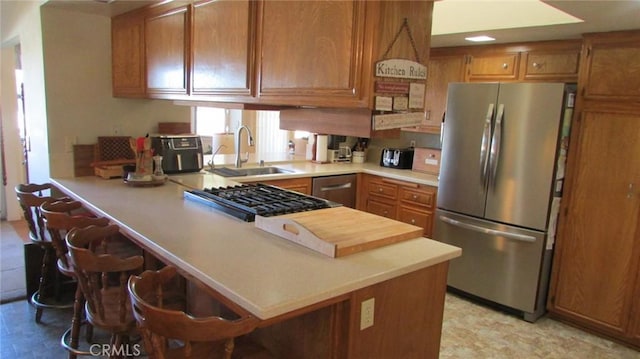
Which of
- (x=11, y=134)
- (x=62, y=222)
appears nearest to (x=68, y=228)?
(x=62, y=222)

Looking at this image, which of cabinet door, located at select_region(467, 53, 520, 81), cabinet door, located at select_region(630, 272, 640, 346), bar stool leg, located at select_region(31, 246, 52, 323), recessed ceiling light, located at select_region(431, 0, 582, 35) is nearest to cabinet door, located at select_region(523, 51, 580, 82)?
cabinet door, located at select_region(467, 53, 520, 81)

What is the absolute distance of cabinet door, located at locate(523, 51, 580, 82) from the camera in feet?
11.2

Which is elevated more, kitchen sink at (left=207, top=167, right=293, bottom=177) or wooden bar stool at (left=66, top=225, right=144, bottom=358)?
kitchen sink at (left=207, top=167, right=293, bottom=177)

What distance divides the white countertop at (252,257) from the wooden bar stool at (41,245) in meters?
0.44

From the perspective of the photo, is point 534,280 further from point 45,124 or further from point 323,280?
point 45,124

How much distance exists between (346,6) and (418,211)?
8.64ft

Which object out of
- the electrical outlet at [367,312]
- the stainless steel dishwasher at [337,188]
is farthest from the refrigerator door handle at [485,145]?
the electrical outlet at [367,312]

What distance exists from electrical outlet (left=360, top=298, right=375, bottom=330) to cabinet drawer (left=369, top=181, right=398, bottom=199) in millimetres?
2728

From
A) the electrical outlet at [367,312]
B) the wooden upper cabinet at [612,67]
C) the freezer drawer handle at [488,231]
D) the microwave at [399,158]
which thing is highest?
the wooden upper cabinet at [612,67]

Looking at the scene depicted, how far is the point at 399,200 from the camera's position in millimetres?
4273

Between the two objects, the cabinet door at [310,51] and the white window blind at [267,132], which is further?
the white window blind at [267,132]

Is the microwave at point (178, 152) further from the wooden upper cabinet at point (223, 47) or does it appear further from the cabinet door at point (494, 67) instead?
the cabinet door at point (494, 67)

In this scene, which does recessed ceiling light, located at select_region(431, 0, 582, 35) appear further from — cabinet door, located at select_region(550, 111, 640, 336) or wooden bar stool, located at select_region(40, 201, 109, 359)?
wooden bar stool, located at select_region(40, 201, 109, 359)

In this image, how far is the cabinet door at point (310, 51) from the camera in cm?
185
